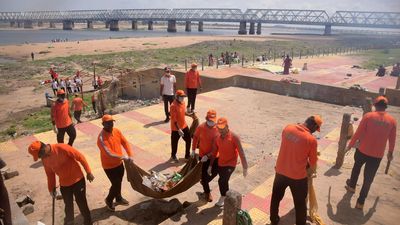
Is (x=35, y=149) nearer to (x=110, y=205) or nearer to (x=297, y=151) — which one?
(x=110, y=205)

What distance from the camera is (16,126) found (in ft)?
47.3

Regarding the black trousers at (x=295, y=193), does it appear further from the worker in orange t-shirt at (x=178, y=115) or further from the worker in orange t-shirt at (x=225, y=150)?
the worker in orange t-shirt at (x=178, y=115)

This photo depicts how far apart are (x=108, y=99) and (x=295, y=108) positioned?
10.1 meters

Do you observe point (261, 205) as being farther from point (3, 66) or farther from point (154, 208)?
point (3, 66)

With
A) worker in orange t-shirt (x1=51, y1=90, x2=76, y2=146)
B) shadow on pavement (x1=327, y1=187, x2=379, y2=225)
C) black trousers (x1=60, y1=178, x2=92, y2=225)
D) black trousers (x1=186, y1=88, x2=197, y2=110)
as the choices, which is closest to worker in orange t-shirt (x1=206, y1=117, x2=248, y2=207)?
shadow on pavement (x1=327, y1=187, x2=379, y2=225)

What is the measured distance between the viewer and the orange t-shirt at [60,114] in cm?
689

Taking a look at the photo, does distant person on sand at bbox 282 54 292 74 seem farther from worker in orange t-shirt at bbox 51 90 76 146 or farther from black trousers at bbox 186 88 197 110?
worker in orange t-shirt at bbox 51 90 76 146

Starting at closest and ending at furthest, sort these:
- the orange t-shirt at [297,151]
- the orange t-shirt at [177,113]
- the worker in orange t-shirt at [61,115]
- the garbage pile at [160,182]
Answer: the orange t-shirt at [297,151] → the garbage pile at [160,182] → the orange t-shirt at [177,113] → the worker in orange t-shirt at [61,115]

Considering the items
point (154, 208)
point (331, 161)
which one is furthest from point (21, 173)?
point (331, 161)

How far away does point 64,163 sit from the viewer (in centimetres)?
416

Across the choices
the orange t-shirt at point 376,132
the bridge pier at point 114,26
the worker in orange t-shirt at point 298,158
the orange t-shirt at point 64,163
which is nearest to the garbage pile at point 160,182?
the orange t-shirt at point 64,163

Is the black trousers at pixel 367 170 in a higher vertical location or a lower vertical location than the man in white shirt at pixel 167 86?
lower

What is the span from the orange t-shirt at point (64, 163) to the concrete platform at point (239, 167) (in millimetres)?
1221

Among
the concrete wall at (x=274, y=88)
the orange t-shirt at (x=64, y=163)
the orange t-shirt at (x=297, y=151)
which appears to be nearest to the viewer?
the orange t-shirt at (x=297, y=151)
